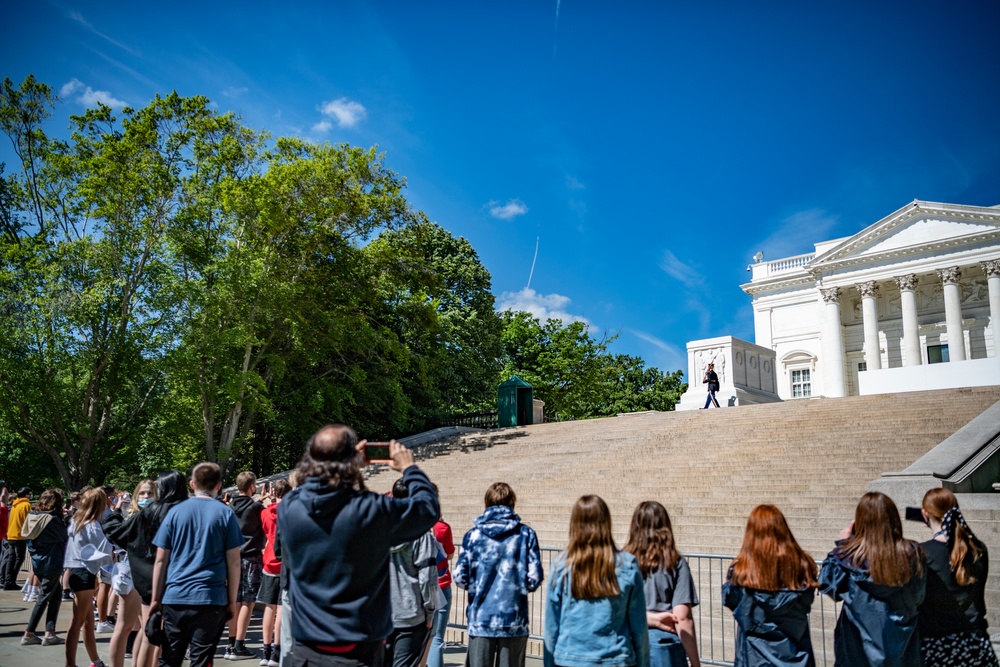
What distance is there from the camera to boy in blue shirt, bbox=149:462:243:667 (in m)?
5.13

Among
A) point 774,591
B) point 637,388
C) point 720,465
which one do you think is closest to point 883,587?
point 774,591

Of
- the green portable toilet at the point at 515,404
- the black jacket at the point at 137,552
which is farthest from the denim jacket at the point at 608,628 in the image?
the green portable toilet at the point at 515,404

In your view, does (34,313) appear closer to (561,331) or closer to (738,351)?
(738,351)

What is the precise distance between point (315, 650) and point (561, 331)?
45.5 meters

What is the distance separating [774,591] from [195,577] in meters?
3.83

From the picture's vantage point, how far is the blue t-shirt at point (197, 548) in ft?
16.9

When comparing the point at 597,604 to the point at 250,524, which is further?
the point at 250,524

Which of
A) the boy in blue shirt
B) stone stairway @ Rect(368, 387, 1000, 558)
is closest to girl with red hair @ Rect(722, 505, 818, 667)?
the boy in blue shirt

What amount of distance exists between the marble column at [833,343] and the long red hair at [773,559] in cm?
4372

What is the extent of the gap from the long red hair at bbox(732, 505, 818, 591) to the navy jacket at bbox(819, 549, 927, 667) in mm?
252

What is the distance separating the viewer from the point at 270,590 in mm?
7914

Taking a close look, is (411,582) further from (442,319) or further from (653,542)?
(442,319)

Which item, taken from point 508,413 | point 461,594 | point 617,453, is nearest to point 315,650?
point 461,594

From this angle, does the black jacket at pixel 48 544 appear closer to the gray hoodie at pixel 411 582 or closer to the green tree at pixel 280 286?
the gray hoodie at pixel 411 582
